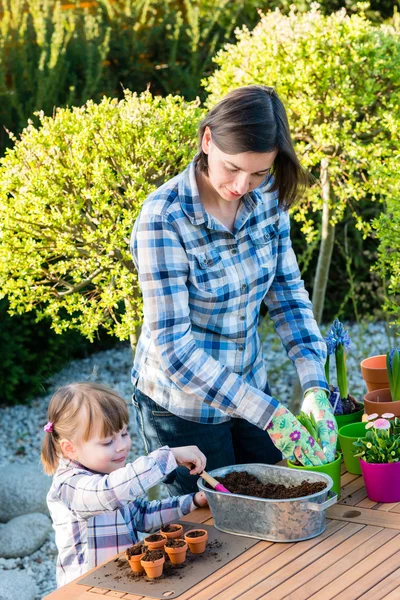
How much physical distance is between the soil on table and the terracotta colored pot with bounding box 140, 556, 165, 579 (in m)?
0.29

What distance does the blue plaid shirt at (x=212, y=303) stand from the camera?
2184 mm

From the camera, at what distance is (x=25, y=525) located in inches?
160

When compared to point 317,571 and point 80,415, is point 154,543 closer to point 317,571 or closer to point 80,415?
point 317,571

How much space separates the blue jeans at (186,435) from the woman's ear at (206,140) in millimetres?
680

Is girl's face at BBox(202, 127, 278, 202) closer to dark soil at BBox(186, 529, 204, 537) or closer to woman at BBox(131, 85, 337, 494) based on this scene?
woman at BBox(131, 85, 337, 494)

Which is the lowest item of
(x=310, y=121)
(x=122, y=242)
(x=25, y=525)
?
(x=25, y=525)

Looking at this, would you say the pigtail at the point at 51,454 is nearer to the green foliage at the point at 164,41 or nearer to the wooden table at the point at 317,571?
the wooden table at the point at 317,571

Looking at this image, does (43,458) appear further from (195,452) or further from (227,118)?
(227,118)

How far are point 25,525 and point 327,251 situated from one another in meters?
2.06

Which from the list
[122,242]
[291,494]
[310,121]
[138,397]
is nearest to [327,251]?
[310,121]

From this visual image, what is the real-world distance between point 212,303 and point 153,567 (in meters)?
0.71

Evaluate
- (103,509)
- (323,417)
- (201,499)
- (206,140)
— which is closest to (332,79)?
(206,140)

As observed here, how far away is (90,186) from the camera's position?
3506mm

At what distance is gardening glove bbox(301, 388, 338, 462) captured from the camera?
7.36ft
